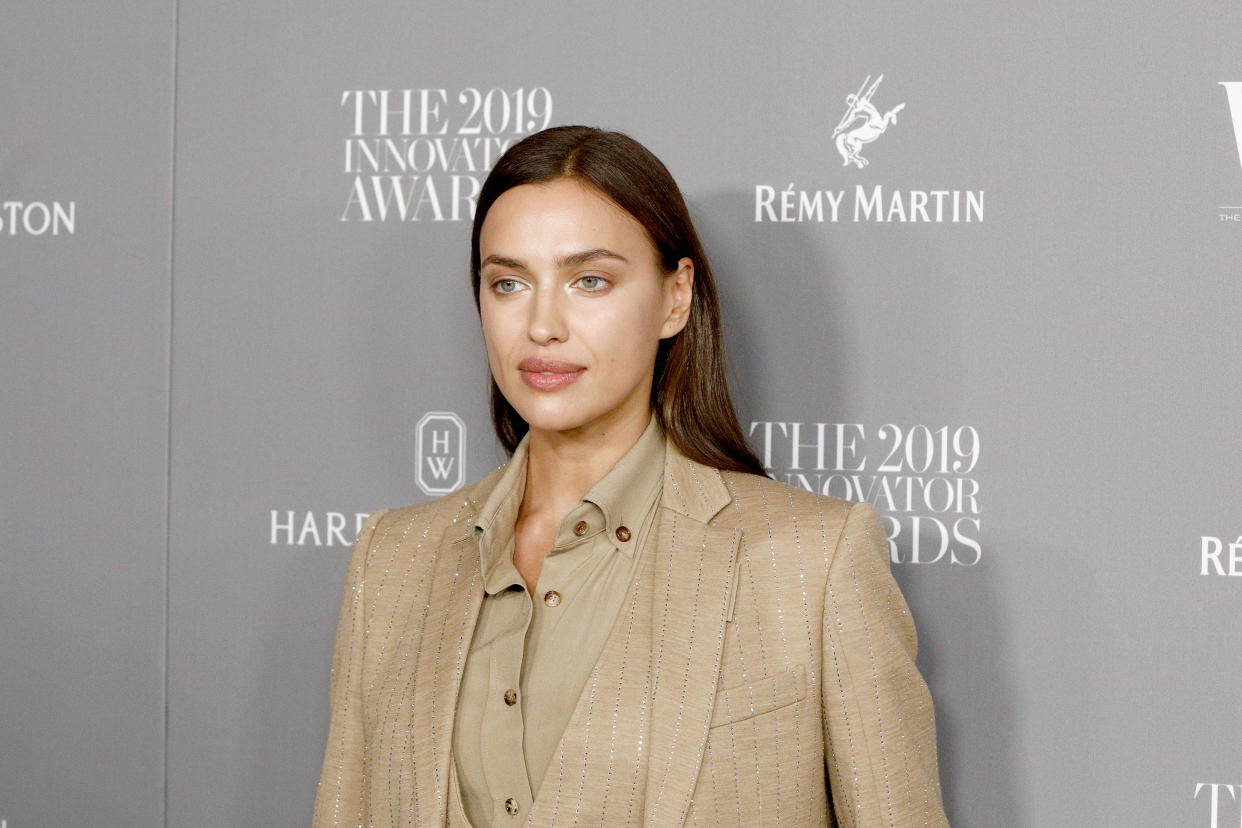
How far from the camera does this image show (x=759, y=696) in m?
1.62

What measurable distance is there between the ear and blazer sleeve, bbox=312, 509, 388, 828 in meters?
0.55

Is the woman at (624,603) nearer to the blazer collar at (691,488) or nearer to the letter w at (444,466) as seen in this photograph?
the blazer collar at (691,488)

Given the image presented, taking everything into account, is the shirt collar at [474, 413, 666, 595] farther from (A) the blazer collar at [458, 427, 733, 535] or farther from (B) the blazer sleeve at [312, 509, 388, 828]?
(B) the blazer sleeve at [312, 509, 388, 828]

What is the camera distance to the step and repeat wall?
2.15 m

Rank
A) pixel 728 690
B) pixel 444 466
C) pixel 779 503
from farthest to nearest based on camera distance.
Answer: pixel 444 466
pixel 779 503
pixel 728 690

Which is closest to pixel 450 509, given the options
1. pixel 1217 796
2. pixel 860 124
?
pixel 860 124

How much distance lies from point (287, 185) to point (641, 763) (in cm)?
137

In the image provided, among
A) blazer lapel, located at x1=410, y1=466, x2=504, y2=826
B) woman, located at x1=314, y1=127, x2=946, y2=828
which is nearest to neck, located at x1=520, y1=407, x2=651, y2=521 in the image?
woman, located at x1=314, y1=127, x2=946, y2=828

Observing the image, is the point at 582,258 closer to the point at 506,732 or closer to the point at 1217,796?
the point at 506,732

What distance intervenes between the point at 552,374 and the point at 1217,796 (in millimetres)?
1317

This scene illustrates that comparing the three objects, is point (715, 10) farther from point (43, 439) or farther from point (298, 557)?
point (43, 439)

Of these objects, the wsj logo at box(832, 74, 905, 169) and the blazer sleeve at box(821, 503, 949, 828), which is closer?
the blazer sleeve at box(821, 503, 949, 828)

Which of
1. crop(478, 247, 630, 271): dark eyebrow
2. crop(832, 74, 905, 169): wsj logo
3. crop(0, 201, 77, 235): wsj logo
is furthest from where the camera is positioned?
crop(0, 201, 77, 235): wsj logo

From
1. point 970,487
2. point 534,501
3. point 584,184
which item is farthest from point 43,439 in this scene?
point 970,487
